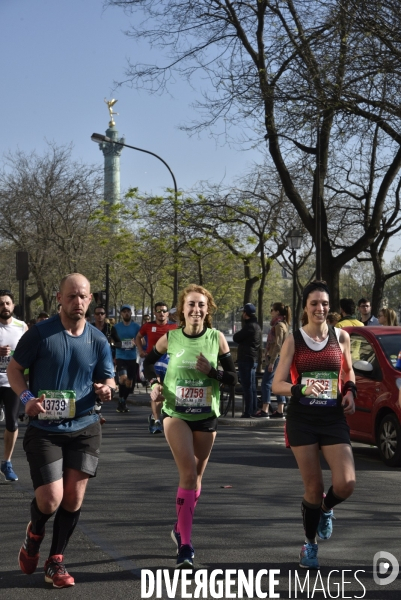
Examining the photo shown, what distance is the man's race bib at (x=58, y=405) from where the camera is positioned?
585 centimetres

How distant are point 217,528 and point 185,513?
52.6 inches

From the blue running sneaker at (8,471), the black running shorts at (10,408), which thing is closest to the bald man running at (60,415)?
the black running shorts at (10,408)

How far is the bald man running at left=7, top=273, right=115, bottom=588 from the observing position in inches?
228

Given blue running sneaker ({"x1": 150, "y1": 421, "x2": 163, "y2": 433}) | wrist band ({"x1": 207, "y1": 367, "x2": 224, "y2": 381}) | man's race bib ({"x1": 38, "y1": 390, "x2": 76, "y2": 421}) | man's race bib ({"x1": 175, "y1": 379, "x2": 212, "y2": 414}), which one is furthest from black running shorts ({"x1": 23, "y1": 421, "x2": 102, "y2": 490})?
blue running sneaker ({"x1": 150, "y1": 421, "x2": 163, "y2": 433})

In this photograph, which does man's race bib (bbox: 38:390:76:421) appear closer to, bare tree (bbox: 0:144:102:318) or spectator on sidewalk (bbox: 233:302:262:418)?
spectator on sidewalk (bbox: 233:302:262:418)

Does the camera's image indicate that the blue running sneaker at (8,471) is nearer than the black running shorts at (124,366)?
Yes

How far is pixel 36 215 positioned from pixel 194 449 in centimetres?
3932

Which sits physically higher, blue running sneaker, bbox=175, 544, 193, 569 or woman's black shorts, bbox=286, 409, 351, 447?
woman's black shorts, bbox=286, 409, 351, 447

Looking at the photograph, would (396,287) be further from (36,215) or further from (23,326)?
(23,326)

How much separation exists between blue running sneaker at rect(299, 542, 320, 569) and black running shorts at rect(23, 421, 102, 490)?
1380 mm

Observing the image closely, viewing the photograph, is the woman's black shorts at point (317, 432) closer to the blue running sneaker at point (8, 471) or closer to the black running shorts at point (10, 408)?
the black running shorts at point (10, 408)

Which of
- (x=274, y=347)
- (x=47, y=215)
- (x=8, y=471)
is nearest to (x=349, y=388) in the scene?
(x=8, y=471)

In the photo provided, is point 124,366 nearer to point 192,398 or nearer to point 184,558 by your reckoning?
point 192,398

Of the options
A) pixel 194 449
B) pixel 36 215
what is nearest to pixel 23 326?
Result: pixel 194 449
